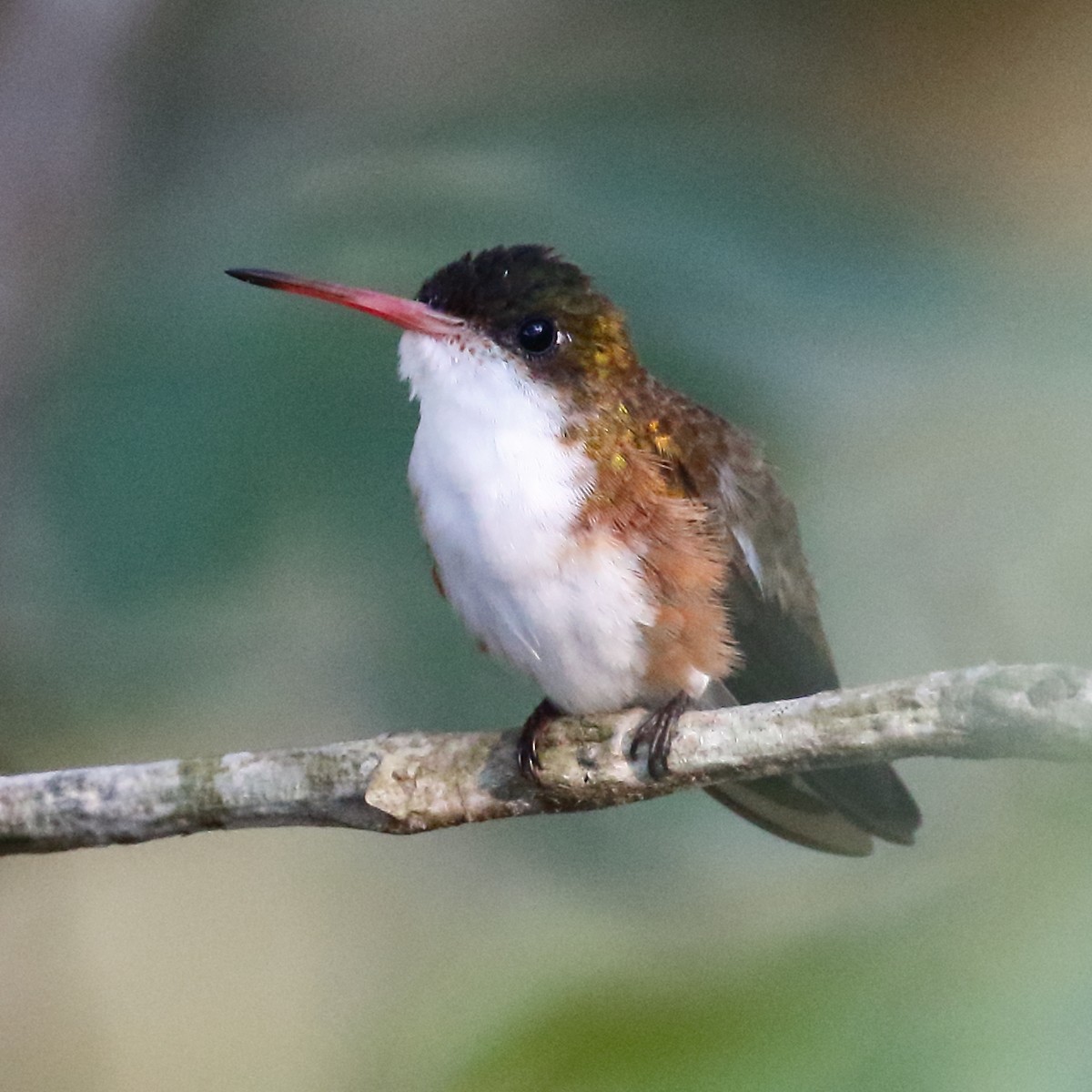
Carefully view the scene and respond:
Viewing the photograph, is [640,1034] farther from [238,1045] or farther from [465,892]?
[238,1045]

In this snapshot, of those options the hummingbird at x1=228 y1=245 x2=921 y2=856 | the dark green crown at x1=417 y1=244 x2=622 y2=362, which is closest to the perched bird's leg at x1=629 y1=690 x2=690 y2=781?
the hummingbird at x1=228 y1=245 x2=921 y2=856

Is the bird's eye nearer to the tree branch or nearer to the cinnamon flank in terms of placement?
the cinnamon flank

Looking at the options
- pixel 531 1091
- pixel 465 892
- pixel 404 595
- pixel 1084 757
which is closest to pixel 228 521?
pixel 404 595

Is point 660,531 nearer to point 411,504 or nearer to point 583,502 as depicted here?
point 583,502

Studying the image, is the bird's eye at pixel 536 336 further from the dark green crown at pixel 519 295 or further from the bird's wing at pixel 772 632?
the bird's wing at pixel 772 632

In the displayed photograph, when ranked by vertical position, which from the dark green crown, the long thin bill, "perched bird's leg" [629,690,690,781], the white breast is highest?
the dark green crown

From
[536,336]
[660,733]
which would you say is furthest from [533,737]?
[536,336]

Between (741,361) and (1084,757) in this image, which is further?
(741,361)
